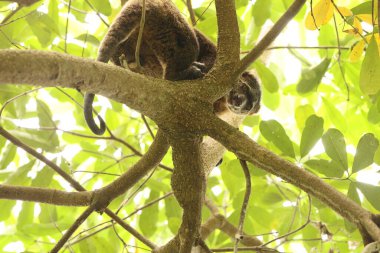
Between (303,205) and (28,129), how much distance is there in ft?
5.89

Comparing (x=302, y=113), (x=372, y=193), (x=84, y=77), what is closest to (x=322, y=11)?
(x=372, y=193)

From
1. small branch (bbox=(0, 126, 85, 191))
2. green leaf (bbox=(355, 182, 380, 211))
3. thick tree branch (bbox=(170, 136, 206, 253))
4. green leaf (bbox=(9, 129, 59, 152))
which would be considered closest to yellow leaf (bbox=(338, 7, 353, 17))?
green leaf (bbox=(355, 182, 380, 211))

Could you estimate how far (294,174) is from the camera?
1.62 m

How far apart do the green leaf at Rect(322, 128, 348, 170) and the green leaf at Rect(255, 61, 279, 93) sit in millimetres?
768

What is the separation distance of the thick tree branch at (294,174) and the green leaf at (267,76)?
3.49 ft

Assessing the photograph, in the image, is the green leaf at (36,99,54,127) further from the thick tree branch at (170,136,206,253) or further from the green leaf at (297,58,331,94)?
the green leaf at (297,58,331,94)

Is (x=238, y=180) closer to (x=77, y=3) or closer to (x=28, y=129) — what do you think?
(x=28, y=129)

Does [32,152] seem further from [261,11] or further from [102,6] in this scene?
[261,11]

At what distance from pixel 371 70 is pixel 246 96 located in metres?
1.78

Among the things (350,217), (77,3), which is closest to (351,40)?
(350,217)

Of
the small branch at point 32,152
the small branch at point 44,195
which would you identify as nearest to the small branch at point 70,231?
the small branch at point 44,195

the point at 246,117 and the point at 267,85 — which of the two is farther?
the point at 246,117

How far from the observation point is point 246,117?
352cm

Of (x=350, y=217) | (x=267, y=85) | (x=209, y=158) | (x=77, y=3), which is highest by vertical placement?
(x=77, y=3)
